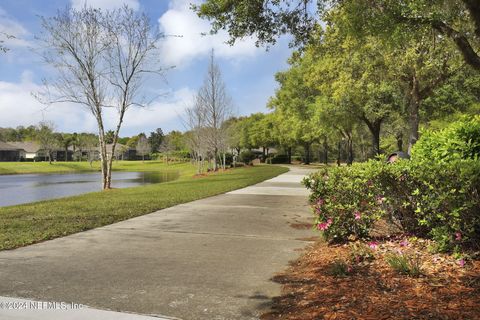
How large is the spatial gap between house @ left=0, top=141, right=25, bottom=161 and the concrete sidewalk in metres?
101

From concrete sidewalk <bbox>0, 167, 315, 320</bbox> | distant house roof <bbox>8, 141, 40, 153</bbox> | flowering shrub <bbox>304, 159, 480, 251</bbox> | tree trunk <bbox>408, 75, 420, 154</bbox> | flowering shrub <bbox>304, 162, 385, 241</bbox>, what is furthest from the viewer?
distant house roof <bbox>8, 141, 40, 153</bbox>

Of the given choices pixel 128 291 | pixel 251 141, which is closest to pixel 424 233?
pixel 128 291

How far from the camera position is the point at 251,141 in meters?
71.9

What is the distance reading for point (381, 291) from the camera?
12.3 feet

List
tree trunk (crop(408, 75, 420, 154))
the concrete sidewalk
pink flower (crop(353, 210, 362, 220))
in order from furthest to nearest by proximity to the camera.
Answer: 1. tree trunk (crop(408, 75, 420, 154))
2. pink flower (crop(353, 210, 362, 220))
3. the concrete sidewalk

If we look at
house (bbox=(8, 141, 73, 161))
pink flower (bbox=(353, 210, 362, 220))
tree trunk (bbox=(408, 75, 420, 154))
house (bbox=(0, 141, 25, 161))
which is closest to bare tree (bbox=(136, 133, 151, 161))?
house (bbox=(8, 141, 73, 161))

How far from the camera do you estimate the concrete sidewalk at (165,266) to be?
151 inches

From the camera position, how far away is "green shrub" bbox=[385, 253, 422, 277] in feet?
13.4

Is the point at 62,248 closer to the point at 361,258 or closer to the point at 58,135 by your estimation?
the point at 361,258

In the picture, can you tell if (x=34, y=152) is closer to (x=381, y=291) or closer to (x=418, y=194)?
(x=418, y=194)

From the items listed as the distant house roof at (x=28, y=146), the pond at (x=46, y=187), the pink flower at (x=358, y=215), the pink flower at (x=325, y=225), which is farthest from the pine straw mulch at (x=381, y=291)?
the distant house roof at (x=28, y=146)

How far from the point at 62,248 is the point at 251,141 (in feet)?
217

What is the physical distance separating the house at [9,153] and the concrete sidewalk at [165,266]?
100954mm

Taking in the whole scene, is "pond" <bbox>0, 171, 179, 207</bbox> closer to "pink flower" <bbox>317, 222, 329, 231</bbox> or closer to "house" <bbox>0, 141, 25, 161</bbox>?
"pink flower" <bbox>317, 222, 329, 231</bbox>
